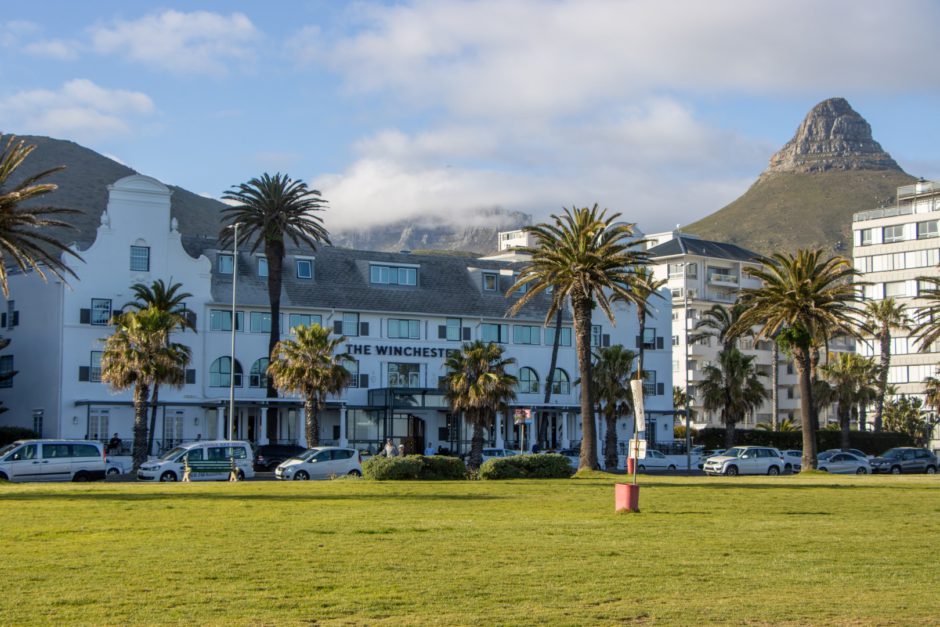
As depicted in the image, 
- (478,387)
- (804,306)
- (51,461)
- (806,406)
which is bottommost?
(51,461)

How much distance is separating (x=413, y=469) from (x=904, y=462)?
3876 centimetres

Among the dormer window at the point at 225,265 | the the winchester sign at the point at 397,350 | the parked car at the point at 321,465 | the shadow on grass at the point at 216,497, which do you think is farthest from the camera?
the the winchester sign at the point at 397,350

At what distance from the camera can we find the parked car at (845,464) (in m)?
65.5

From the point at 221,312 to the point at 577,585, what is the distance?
60.4 metres

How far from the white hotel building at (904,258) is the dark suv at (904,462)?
47.4 m

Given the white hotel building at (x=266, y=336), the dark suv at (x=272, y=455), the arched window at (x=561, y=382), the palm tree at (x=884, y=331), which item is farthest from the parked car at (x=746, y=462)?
the palm tree at (x=884, y=331)

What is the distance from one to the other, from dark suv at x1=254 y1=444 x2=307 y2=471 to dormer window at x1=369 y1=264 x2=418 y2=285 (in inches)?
864

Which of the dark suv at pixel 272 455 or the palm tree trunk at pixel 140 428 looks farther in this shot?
the dark suv at pixel 272 455

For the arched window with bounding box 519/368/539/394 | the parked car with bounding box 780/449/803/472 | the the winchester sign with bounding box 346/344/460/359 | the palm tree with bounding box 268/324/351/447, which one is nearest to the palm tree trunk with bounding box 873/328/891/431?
the arched window with bounding box 519/368/539/394

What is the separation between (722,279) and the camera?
127875 mm

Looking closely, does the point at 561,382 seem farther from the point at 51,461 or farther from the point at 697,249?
the point at 697,249

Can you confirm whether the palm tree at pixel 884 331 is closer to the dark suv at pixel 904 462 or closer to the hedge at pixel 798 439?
the hedge at pixel 798 439

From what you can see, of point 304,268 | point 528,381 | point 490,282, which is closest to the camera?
point 304,268

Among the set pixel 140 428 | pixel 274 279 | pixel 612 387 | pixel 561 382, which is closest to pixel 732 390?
pixel 561 382
